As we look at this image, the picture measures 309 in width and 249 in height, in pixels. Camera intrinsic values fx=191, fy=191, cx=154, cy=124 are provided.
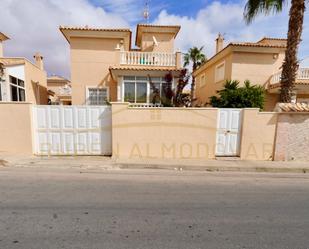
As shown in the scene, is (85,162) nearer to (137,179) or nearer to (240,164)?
(137,179)

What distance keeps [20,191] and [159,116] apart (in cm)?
510

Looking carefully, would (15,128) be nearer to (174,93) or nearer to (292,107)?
(174,93)

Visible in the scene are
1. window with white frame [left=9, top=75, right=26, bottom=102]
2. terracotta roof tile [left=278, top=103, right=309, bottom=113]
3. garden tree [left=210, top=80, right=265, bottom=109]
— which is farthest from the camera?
window with white frame [left=9, top=75, right=26, bottom=102]

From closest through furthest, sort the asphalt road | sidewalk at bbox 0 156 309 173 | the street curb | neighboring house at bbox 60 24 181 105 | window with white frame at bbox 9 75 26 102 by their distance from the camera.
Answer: the asphalt road
sidewalk at bbox 0 156 309 173
the street curb
window with white frame at bbox 9 75 26 102
neighboring house at bbox 60 24 181 105

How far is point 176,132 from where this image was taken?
7910mm

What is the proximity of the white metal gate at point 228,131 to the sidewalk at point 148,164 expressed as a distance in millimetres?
692

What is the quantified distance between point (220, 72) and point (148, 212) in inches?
552

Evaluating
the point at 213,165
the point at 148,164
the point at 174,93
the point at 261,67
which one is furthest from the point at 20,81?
the point at 261,67

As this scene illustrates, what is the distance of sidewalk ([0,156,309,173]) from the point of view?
6840 mm

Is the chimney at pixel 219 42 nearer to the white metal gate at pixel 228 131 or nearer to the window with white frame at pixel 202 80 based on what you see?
the window with white frame at pixel 202 80

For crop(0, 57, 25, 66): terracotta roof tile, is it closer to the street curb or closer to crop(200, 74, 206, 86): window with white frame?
the street curb

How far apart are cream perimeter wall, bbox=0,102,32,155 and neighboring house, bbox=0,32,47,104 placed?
17.0 ft

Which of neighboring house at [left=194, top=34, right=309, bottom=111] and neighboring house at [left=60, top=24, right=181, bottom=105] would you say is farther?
neighboring house at [left=194, top=34, right=309, bottom=111]

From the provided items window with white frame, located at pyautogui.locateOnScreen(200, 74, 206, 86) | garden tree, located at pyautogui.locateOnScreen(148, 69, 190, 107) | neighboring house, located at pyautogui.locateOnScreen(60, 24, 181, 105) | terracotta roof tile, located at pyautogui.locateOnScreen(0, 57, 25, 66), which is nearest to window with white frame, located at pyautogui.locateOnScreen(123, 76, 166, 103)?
neighboring house, located at pyautogui.locateOnScreen(60, 24, 181, 105)
